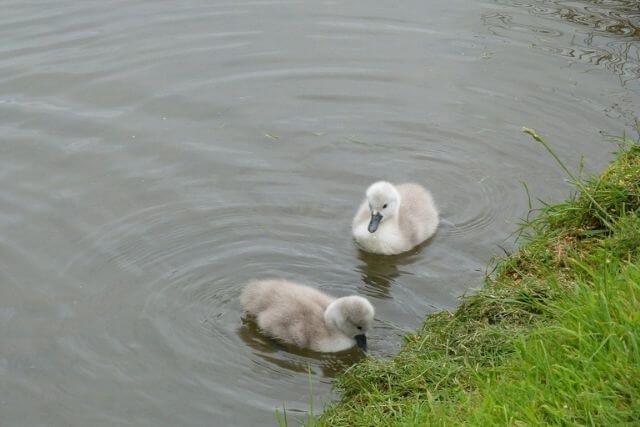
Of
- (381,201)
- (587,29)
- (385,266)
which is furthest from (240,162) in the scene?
(587,29)

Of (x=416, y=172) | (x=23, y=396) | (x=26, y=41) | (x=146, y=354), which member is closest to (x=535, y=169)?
(x=416, y=172)

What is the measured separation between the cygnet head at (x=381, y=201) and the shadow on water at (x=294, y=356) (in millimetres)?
1410

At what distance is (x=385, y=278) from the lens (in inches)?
284

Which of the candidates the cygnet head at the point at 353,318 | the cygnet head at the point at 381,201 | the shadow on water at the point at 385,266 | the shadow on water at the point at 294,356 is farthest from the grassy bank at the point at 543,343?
the cygnet head at the point at 381,201

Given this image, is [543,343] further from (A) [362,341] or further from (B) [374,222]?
(B) [374,222]

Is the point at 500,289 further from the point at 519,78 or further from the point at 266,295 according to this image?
the point at 519,78

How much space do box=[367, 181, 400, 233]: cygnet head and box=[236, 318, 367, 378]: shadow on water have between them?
4.63 ft

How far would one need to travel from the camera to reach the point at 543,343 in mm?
4293

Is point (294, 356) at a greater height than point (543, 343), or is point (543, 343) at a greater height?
point (543, 343)

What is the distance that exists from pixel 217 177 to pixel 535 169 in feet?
8.53

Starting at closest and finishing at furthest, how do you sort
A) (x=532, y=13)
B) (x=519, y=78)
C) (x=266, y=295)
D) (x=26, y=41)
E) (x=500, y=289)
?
(x=500, y=289), (x=266, y=295), (x=519, y=78), (x=26, y=41), (x=532, y=13)

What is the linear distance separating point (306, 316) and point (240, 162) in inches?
93.0

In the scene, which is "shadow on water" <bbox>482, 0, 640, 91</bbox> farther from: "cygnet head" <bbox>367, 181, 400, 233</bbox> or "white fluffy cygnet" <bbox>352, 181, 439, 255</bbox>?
"cygnet head" <bbox>367, 181, 400, 233</bbox>

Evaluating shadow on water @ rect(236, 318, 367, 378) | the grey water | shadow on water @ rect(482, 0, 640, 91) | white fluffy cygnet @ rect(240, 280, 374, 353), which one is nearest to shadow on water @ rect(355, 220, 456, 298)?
the grey water
